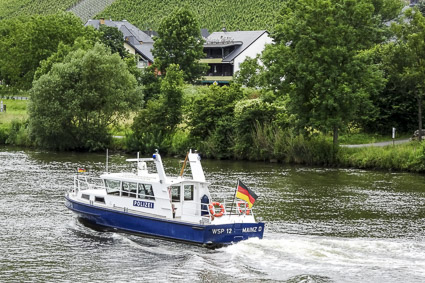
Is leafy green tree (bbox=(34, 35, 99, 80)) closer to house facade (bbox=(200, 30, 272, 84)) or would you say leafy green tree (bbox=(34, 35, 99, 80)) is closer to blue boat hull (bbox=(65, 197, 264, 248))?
house facade (bbox=(200, 30, 272, 84))

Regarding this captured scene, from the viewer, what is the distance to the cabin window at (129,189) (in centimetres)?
4203

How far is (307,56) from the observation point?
7150 centimetres

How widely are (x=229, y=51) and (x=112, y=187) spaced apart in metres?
97.9

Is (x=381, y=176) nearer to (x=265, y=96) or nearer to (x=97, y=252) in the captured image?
(x=265, y=96)

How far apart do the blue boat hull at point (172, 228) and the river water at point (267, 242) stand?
427 mm

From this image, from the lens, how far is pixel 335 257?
35906mm

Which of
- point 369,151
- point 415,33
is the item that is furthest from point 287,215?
point 415,33

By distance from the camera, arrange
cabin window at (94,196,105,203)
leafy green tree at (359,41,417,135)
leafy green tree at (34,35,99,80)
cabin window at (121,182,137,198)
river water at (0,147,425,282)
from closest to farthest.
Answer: river water at (0,147,425,282) < cabin window at (121,182,137,198) < cabin window at (94,196,105,203) < leafy green tree at (359,41,417,135) < leafy green tree at (34,35,99,80)

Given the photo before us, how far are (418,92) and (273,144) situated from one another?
15625mm

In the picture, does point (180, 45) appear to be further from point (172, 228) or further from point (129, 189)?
point (172, 228)

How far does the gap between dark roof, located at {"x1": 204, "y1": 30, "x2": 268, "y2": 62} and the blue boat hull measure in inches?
3644

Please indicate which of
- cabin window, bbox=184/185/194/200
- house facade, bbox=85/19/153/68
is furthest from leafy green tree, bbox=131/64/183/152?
house facade, bbox=85/19/153/68

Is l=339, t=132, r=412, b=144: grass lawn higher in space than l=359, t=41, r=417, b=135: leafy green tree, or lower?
lower

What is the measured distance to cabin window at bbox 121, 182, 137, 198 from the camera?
4203 cm
